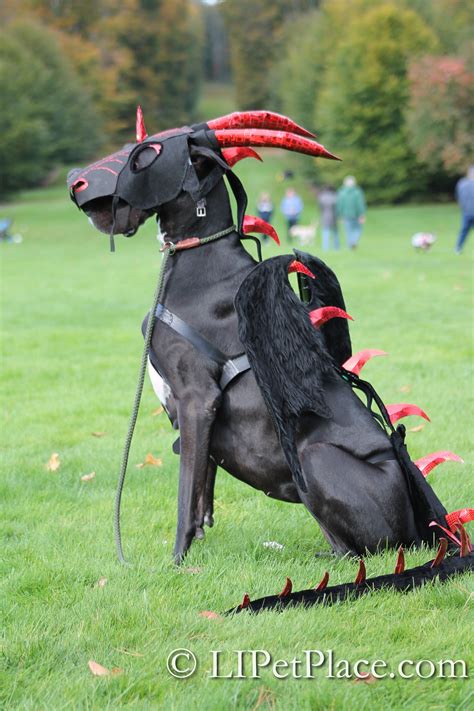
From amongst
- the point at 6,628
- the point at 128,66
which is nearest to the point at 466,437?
the point at 6,628

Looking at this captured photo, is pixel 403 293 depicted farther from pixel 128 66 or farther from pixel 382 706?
pixel 128 66

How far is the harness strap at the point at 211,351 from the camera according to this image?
3.81m

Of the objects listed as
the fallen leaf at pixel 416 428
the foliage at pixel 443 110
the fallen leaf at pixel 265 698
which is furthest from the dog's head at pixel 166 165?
the foliage at pixel 443 110

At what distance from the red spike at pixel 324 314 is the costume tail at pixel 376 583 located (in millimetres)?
1098

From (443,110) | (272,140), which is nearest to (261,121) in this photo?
(272,140)

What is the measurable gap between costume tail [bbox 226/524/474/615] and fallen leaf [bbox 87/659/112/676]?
2.00 ft

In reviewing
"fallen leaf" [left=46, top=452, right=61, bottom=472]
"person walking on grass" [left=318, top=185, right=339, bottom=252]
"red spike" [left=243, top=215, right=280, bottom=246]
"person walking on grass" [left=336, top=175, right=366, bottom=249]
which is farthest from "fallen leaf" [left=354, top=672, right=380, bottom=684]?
"person walking on grass" [left=318, top=185, right=339, bottom=252]

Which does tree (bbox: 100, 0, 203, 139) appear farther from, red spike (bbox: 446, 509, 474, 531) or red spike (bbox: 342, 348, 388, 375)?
red spike (bbox: 446, 509, 474, 531)

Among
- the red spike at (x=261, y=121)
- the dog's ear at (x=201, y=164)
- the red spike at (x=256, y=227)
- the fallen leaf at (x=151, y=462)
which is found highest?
the red spike at (x=261, y=121)

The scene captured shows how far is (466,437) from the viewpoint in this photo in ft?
20.6

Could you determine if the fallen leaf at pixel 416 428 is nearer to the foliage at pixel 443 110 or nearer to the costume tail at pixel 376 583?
the costume tail at pixel 376 583

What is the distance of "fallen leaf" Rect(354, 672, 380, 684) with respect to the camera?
9.58 feet

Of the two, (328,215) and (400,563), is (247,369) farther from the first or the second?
(328,215)

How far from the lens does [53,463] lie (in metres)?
5.87
